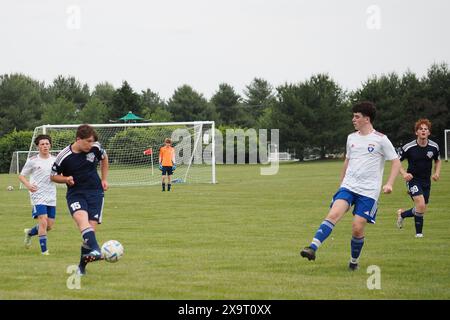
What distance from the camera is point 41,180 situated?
1388cm

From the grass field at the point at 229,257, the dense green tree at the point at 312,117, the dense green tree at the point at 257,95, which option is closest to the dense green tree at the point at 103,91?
the dense green tree at the point at 257,95

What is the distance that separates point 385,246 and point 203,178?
29.4 meters

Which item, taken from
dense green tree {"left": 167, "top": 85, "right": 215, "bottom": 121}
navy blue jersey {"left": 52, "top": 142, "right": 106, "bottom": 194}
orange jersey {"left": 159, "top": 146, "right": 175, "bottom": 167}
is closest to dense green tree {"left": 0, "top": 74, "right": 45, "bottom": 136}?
dense green tree {"left": 167, "top": 85, "right": 215, "bottom": 121}

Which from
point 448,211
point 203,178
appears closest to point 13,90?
point 203,178

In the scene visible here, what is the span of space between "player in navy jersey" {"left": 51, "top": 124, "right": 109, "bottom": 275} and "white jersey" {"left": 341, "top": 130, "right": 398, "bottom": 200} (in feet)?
11.6

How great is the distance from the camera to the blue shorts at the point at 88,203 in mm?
10883

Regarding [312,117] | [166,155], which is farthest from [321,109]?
[166,155]

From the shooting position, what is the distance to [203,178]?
43.0 m

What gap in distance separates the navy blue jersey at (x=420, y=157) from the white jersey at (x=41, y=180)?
7095 millimetres

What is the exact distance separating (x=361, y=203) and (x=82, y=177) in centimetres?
393

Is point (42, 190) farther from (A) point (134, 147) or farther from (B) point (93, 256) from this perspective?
(A) point (134, 147)

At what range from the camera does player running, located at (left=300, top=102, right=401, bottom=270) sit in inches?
428

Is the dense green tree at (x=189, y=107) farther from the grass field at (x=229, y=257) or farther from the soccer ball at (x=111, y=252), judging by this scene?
the soccer ball at (x=111, y=252)

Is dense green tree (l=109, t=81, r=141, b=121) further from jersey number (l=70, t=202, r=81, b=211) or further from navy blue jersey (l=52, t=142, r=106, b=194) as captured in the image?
jersey number (l=70, t=202, r=81, b=211)
